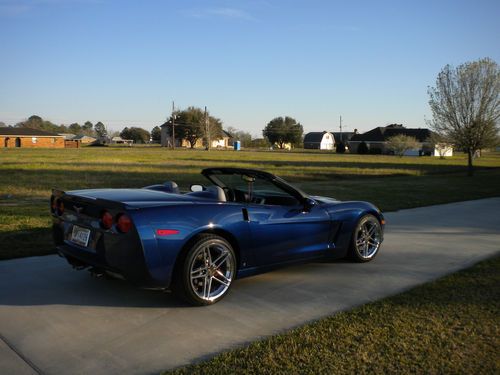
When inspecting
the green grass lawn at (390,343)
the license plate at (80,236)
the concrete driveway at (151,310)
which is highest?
the license plate at (80,236)

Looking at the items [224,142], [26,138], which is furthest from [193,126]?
[26,138]

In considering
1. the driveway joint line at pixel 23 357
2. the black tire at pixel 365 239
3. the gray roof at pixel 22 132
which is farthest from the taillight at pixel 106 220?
the gray roof at pixel 22 132

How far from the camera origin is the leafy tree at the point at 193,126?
10131cm

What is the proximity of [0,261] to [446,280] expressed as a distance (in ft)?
16.8

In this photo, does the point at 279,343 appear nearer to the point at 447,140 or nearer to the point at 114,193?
the point at 114,193

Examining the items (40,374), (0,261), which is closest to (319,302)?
(40,374)

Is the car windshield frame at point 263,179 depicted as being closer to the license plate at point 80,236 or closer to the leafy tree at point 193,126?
the license plate at point 80,236

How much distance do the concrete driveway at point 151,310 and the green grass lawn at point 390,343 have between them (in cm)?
23

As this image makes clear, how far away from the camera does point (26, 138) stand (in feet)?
277

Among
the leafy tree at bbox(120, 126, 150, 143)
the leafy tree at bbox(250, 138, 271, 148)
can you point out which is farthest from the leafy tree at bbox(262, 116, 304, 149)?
the leafy tree at bbox(120, 126, 150, 143)

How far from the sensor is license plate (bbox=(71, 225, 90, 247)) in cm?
433

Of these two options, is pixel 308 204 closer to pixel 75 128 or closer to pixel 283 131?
pixel 283 131

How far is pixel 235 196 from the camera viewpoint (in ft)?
18.3

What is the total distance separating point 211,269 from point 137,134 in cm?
14917
